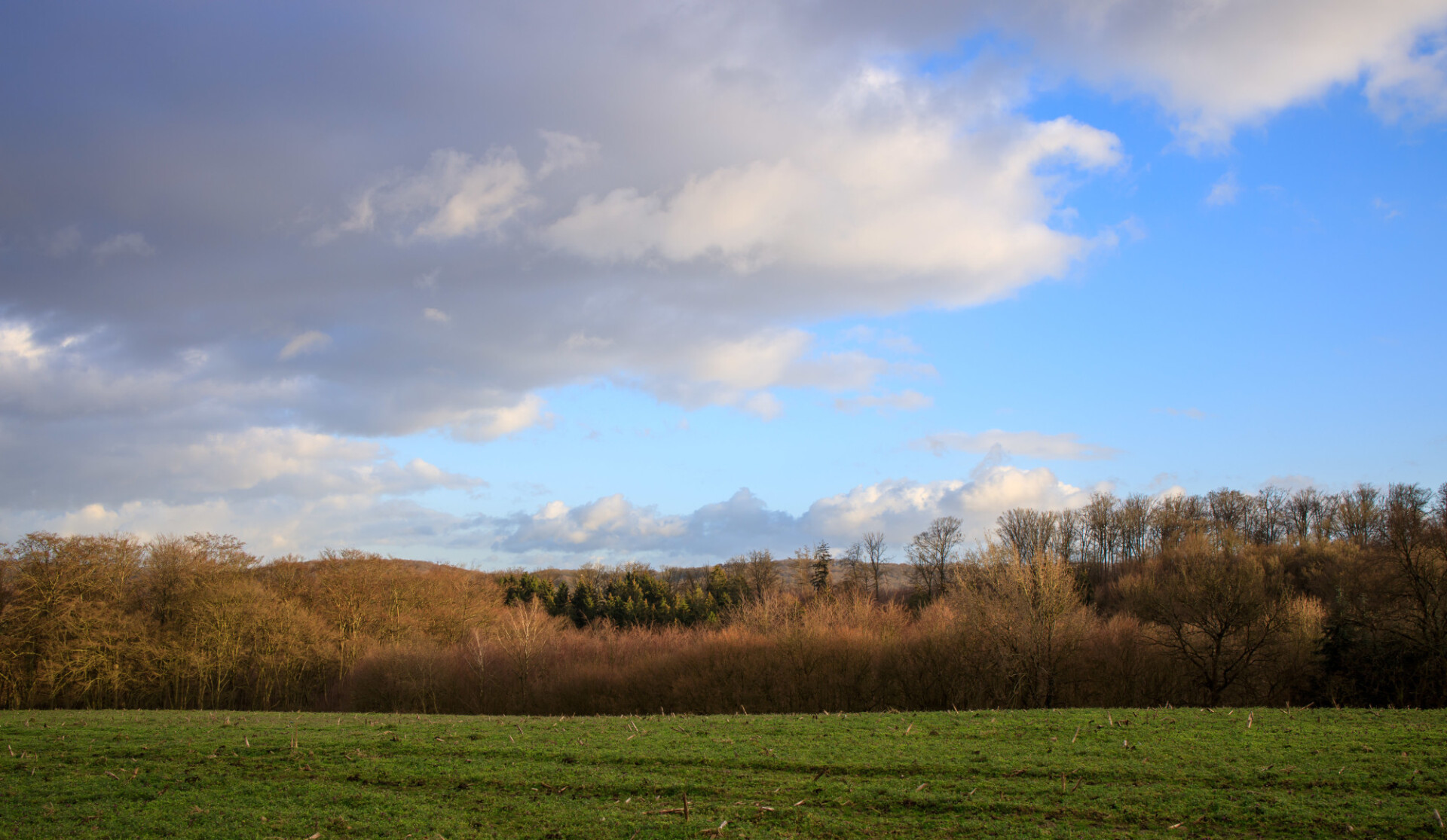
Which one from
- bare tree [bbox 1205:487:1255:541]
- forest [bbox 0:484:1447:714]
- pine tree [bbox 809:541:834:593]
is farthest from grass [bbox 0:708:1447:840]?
bare tree [bbox 1205:487:1255:541]

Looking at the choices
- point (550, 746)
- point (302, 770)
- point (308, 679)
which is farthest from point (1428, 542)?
point (308, 679)

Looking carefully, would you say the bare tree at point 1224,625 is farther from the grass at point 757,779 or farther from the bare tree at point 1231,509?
the bare tree at point 1231,509

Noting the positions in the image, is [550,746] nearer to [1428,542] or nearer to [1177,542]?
[1428,542]

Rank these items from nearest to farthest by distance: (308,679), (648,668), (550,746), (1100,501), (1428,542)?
(550,746)
(1428,542)
(648,668)
(308,679)
(1100,501)

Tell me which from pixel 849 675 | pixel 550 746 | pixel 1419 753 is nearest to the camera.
A: pixel 1419 753

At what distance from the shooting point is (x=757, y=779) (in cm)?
1368

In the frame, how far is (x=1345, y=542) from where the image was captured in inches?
3027

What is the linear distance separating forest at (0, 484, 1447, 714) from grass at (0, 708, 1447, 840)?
891 inches

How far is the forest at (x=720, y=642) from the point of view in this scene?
40656mm

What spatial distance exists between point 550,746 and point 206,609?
1880 inches

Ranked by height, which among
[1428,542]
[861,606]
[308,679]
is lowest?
[308,679]

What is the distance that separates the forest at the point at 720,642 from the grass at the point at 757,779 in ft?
74.2

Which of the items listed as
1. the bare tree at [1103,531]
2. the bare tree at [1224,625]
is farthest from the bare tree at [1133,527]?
the bare tree at [1224,625]

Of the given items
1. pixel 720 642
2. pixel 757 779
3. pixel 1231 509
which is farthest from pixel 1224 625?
pixel 1231 509
